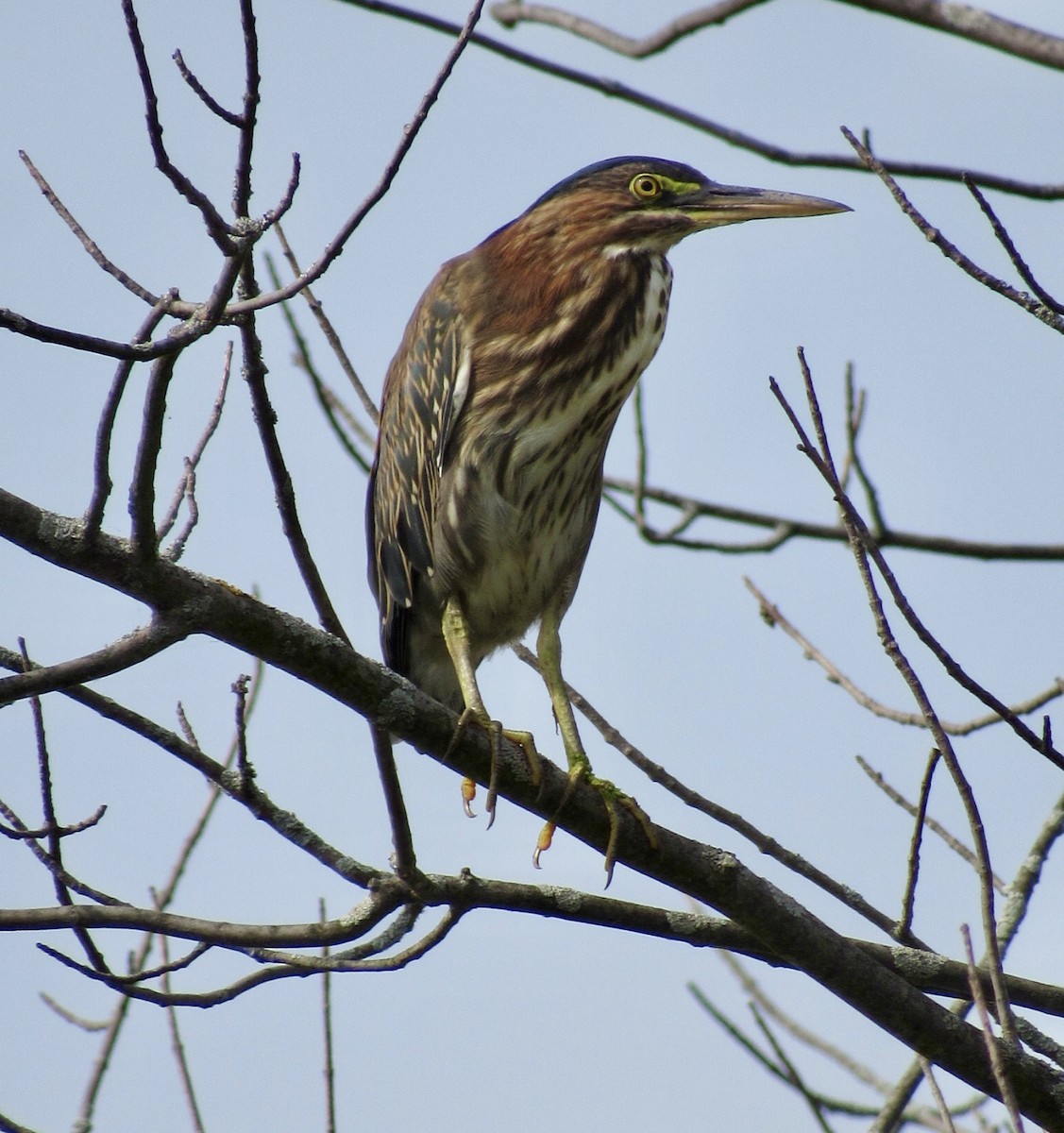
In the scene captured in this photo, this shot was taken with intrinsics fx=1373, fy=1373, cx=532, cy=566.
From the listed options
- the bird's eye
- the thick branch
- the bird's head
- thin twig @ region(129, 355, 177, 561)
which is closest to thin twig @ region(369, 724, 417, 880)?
the thick branch

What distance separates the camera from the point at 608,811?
262 centimetres

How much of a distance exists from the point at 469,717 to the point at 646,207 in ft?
5.61

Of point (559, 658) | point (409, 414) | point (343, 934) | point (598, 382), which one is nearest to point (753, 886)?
point (343, 934)

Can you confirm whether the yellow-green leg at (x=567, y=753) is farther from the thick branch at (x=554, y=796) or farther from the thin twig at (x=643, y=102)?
the thin twig at (x=643, y=102)

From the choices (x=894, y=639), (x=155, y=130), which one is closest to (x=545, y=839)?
(x=894, y=639)

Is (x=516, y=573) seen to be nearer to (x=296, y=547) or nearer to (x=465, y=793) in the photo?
(x=465, y=793)

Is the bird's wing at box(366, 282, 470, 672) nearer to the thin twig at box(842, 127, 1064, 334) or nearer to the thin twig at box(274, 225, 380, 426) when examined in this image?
the thin twig at box(274, 225, 380, 426)

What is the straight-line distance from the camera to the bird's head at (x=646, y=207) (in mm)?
3746

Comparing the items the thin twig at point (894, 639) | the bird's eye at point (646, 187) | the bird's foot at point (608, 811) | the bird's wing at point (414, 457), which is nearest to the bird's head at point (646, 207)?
the bird's eye at point (646, 187)

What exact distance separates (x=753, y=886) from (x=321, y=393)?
179 centimetres

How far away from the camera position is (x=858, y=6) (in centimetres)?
190

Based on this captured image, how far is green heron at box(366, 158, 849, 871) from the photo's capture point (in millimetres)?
3520

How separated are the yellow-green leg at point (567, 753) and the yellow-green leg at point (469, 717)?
0.38ft

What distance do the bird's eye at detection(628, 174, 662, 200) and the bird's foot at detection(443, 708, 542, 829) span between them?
169 cm
